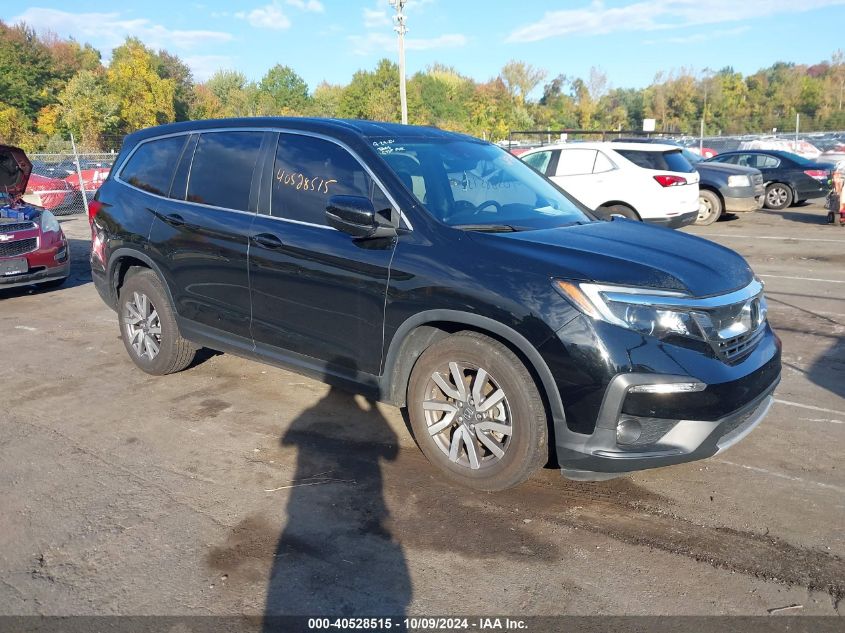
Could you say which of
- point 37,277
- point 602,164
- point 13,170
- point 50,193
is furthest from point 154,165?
point 50,193

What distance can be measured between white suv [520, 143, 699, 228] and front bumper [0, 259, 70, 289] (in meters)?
7.00

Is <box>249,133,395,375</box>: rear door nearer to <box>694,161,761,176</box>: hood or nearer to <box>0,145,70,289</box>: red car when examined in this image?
<box>0,145,70,289</box>: red car

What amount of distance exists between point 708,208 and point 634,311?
13272mm

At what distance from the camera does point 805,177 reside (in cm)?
1698

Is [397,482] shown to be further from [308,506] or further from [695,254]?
[695,254]

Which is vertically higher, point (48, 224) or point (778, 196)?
point (48, 224)

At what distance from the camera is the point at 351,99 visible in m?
58.0

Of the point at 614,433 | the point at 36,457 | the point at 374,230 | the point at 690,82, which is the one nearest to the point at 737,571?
the point at 614,433

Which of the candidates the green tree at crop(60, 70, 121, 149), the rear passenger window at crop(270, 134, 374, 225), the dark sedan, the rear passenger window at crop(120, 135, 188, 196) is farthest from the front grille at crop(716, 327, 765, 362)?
the green tree at crop(60, 70, 121, 149)

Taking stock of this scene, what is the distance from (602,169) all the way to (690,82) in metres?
64.5

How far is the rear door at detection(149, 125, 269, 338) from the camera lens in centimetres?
467

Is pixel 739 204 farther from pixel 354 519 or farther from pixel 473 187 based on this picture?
pixel 354 519

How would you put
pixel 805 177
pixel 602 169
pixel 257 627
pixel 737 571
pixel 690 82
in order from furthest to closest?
pixel 690 82 → pixel 805 177 → pixel 602 169 → pixel 737 571 → pixel 257 627

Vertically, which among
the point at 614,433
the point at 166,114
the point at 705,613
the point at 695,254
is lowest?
the point at 705,613
